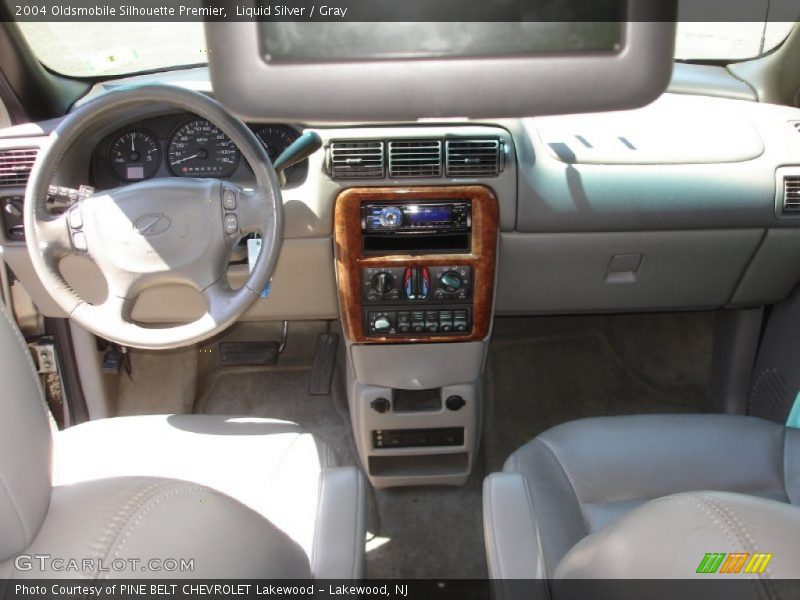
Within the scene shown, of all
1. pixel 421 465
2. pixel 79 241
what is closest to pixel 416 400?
pixel 421 465

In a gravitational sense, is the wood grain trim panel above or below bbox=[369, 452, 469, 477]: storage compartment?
above

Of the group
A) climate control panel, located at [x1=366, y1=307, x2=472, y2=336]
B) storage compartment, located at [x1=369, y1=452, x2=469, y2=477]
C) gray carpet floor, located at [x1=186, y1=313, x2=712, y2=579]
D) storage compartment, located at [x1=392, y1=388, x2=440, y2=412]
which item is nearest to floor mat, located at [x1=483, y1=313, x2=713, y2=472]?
gray carpet floor, located at [x1=186, y1=313, x2=712, y2=579]

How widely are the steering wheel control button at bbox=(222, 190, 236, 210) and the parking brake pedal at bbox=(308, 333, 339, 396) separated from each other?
50.4 inches

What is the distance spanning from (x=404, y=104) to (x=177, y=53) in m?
1.75

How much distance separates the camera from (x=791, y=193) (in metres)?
2.09

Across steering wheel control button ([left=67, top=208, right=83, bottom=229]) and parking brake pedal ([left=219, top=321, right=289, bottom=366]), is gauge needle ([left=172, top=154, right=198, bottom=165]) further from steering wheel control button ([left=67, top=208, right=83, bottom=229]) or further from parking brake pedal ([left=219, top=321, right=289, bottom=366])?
parking brake pedal ([left=219, top=321, right=289, bottom=366])

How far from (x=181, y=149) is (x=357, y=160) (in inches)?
21.1

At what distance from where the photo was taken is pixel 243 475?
5.20ft

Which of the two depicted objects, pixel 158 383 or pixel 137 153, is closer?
pixel 137 153

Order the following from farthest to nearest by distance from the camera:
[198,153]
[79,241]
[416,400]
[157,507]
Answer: [416,400] → [198,153] → [79,241] → [157,507]

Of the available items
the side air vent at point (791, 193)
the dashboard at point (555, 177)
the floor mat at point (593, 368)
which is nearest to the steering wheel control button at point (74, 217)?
the dashboard at point (555, 177)

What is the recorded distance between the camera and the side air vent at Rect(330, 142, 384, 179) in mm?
1942

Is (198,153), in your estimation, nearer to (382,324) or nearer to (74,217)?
(74,217)

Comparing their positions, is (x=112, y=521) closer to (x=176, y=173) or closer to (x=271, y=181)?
(x=271, y=181)
